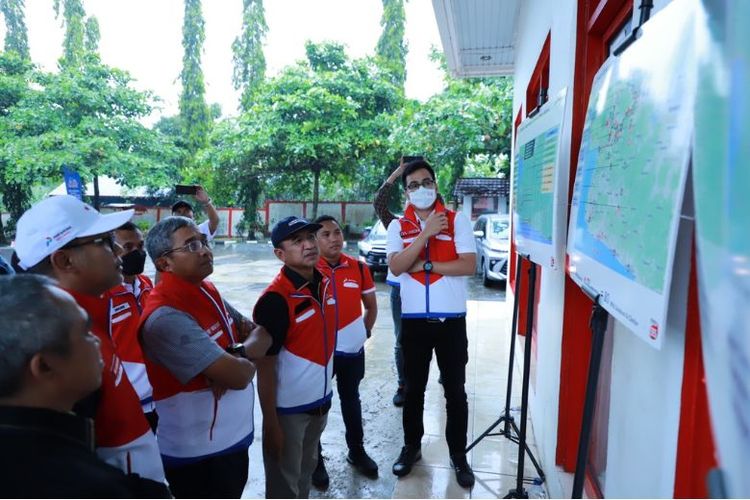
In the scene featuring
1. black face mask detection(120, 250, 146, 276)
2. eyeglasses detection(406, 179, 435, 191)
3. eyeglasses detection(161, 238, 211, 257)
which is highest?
eyeglasses detection(406, 179, 435, 191)

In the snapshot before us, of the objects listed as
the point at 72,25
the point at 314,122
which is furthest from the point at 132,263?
the point at 72,25

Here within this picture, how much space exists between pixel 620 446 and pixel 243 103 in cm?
2573

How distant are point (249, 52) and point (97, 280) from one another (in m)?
26.1

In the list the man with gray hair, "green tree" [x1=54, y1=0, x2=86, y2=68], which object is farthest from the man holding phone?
"green tree" [x1=54, y1=0, x2=86, y2=68]

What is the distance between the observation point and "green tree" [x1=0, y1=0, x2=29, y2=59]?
2277 cm

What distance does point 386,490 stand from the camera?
270 centimetres

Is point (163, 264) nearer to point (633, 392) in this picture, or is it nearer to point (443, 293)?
point (443, 293)

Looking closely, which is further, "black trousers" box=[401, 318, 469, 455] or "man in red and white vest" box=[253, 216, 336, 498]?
"black trousers" box=[401, 318, 469, 455]

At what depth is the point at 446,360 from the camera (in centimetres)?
267

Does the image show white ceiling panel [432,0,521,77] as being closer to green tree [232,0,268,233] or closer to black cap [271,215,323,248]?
black cap [271,215,323,248]

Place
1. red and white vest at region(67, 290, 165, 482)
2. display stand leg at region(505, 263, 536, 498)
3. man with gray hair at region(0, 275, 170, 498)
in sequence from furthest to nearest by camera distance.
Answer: display stand leg at region(505, 263, 536, 498) < red and white vest at region(67, 290, 165, 482) < man with gray hair at region(0, 275, 170, 498)

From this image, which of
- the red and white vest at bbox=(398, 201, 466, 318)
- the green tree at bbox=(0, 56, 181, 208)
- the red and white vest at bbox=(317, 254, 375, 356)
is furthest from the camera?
the green tree at bbox=(0, 56, 181, 208)

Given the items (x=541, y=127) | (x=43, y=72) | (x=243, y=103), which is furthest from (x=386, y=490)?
(x=243, y=103)

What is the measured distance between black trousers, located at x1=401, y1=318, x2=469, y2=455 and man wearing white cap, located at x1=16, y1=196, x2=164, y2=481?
5.02 ft
